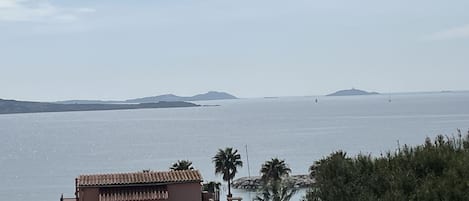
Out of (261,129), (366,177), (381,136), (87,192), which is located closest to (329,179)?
(366,177)

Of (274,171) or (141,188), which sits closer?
(141,188)

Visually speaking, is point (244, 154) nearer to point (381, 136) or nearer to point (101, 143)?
point (381, 136)

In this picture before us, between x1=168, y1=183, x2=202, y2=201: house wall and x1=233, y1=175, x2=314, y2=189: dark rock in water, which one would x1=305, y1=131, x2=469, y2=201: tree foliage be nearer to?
x1=168, y1=183, x2=202, y2=201: house wall

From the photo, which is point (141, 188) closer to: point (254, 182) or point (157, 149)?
point (254, 182)

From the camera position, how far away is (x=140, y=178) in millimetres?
22750

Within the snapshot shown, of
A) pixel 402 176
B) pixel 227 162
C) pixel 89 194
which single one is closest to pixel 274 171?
pixel 227 162

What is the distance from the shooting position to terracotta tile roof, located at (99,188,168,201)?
21.8 meters

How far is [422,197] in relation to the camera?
41.0 ft

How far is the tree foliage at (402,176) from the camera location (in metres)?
12.5

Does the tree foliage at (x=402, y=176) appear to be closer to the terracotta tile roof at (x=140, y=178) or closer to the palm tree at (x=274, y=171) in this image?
the terracotta tile roof at (x=140, y=178)

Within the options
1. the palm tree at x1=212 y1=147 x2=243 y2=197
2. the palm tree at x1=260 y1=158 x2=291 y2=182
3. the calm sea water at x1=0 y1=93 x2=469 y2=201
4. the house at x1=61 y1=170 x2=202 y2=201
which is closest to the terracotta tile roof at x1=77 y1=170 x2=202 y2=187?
the house at x1=61 y1=170 x2=202 y2=201

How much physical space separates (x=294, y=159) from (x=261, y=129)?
7131 cm

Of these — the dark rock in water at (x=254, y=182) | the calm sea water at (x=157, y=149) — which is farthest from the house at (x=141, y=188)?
the dark rock in water at (x=254, y=182)

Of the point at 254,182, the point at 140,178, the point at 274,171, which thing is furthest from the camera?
the point at 254,182
